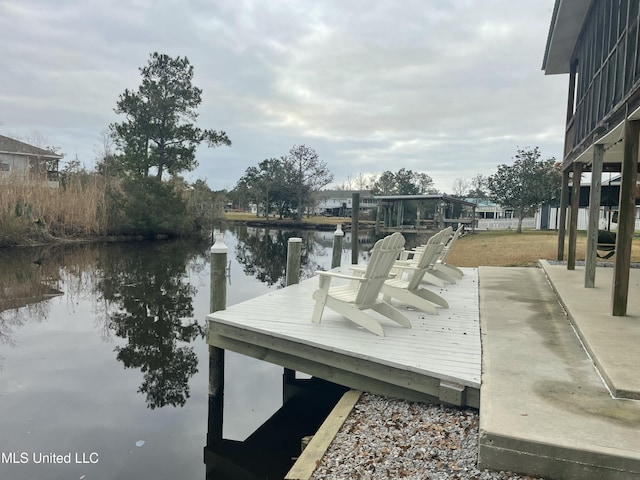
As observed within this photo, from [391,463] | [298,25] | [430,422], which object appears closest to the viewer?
[391,463]

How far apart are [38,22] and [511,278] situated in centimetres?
1650

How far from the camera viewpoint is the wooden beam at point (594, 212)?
18.5ft

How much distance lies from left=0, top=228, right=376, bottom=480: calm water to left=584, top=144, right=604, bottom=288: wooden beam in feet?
12.2

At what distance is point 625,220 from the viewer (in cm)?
426

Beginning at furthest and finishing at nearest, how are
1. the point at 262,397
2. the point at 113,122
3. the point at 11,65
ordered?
the point at 113,122
the point at 11,65
the point at 262,397

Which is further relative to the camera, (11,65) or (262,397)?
(11,65)

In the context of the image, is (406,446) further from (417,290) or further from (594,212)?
(594,212)

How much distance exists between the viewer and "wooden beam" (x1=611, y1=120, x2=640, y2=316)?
4250 millimetres

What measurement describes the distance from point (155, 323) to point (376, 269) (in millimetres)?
4779

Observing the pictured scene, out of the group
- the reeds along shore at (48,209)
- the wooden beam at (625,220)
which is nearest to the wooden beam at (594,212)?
the wooden beam at (625,220)

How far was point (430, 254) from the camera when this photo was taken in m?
5.34

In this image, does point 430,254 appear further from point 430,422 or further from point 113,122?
point 113,122

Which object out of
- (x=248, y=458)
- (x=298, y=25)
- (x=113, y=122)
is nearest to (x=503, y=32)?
(x=298, y=25)

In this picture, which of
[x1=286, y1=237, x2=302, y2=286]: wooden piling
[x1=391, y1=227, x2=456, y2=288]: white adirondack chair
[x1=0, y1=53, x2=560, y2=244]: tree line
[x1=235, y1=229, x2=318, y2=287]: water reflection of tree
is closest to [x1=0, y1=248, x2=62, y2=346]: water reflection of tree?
[x1=286, y1=237, x2=302, y2=286]: wooden piling
